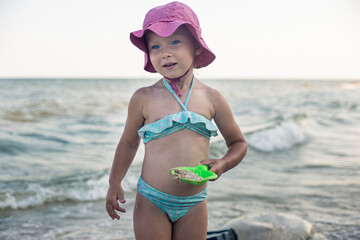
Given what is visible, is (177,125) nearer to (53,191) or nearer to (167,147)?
(167,147)

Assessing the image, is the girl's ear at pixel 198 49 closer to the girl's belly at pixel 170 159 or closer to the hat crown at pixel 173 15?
the hat crown at pixel 173 15

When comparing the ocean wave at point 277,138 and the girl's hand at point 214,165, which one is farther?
the ocean wave at point 277,138

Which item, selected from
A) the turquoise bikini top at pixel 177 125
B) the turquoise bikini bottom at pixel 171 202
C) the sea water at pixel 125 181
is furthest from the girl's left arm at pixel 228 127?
the sea water at pixel 125 181

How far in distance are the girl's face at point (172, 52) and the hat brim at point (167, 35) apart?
0.05 metres

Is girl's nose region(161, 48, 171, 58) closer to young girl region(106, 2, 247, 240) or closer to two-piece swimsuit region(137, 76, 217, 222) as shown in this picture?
young girl region(106, 2, 247, 240)

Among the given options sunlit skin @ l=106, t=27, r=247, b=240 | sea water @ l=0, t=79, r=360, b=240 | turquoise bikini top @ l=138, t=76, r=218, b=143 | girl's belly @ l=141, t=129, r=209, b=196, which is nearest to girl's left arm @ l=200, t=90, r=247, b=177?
sunlit skin @ l=106, t=27, r=247, b=240

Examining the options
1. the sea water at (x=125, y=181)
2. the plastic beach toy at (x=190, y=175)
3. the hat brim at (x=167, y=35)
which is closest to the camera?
the plastic beach toy at (x=190, y=175)

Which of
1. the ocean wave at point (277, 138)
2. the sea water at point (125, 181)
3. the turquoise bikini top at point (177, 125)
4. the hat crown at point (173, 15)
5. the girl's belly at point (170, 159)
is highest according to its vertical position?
the hat crown at point (173, 15)

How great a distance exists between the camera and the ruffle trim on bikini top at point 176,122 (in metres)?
2.06

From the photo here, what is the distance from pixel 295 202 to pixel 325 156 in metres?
3.48

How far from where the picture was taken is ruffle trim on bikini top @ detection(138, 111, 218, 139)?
2.06 metres

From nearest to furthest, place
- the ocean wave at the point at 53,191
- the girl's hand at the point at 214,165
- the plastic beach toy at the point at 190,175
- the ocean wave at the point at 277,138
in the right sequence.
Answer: the plastic beach toy at the point at 190,175 < the girl's hand at the point at 214,165 < the ocean wave at the point at 53,191 < the ocean wave at the point at 277,138

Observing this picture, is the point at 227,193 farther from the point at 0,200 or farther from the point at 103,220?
the point at 0,200

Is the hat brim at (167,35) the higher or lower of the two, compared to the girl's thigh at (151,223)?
higher
